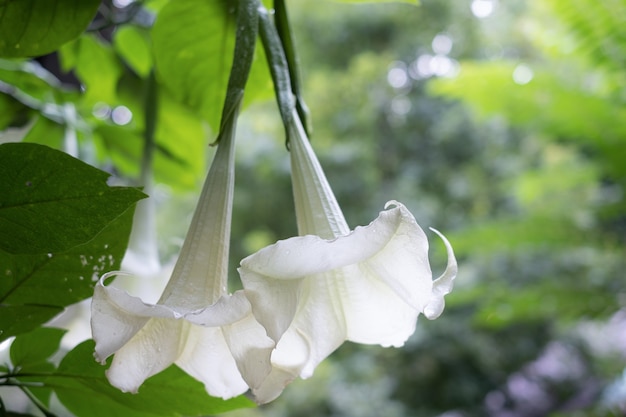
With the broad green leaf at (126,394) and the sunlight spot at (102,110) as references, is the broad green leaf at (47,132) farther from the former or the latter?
the broad green leaf at (126,394)

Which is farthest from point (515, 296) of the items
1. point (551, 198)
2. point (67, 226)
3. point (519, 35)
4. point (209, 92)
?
point (519, 35)

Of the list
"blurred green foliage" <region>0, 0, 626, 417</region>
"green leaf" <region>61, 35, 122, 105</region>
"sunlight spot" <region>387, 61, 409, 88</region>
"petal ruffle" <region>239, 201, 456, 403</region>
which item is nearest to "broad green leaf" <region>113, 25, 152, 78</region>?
"green leaf" <region>61, 35, 122, 105</region>

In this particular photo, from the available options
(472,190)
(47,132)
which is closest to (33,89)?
(47,132)

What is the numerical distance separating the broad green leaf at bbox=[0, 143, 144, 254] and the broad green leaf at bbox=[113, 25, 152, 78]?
267 mm

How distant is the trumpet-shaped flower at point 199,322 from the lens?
161 mm

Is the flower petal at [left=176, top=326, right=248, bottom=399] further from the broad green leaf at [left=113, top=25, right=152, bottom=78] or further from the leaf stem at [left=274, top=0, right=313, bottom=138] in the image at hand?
the broad green leaf at [left=113, top=25, right=152, bottom=78]

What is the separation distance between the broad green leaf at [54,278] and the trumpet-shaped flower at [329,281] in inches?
2.5

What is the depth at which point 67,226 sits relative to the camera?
18cm

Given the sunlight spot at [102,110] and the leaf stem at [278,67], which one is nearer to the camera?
the leaf stem at [278,67]

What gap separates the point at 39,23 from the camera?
236 mm

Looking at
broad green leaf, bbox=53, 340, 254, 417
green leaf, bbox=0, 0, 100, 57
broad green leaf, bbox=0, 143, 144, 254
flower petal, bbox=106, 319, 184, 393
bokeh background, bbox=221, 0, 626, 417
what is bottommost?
bokeh background, bbox=221, 0, 626, 417

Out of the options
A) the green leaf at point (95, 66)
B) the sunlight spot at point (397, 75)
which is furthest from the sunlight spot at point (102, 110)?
the sunlight spot at point (397, 75)

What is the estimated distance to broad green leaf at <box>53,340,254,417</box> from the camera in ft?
0.66

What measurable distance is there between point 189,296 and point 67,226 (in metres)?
0.04
